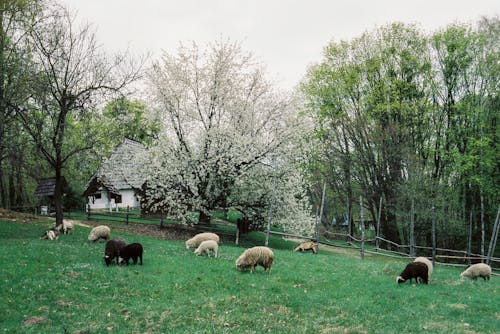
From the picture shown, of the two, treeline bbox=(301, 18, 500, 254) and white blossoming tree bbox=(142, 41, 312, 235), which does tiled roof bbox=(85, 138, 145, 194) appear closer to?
white blossoming tree bbox=(142, 41, 312, 235)

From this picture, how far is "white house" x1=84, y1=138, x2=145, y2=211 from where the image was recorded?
134 ft

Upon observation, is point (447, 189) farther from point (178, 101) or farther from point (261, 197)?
point (178, 101)

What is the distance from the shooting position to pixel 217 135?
2845cm

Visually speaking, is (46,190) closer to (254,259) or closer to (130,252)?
(130,252)

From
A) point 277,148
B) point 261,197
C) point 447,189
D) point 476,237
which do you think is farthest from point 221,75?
point 476,237

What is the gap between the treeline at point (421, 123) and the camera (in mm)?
32500

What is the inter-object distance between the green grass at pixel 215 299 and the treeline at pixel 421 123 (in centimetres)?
1776

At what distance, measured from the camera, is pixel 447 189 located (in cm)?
3403

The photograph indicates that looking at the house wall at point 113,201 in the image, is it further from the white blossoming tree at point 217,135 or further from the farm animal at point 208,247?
the farm animal at point 208,247

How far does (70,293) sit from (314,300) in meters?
6.81

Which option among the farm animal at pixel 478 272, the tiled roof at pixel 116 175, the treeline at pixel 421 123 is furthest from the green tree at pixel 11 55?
the farm animal at pixel 478 272

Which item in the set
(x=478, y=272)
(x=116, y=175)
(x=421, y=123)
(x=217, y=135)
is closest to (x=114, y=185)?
(x=116, y=175)

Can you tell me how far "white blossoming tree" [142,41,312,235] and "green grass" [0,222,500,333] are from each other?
12.6m

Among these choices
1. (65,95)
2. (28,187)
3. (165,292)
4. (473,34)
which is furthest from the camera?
(28,187)
